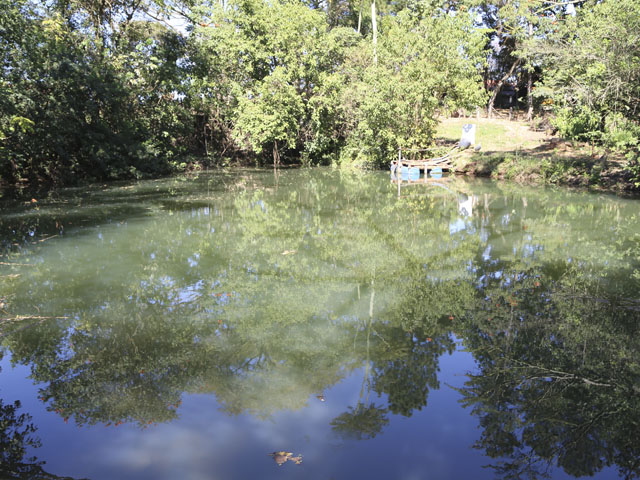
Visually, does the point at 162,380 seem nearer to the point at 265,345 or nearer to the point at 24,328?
the point at 265,345

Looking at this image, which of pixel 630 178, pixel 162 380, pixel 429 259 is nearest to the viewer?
pixel 162 380

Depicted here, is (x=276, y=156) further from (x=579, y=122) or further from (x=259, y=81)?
(x=579, y=122)

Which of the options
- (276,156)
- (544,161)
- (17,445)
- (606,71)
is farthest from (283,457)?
(276,156)

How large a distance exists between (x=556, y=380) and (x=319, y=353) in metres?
2.25

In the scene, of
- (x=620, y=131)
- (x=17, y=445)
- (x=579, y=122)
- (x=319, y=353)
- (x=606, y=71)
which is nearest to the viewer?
(x=17, y=445)

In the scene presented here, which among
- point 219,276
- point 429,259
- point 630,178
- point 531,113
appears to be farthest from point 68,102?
point 531,113

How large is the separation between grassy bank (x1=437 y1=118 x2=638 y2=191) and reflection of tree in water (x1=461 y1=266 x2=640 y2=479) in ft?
37.7

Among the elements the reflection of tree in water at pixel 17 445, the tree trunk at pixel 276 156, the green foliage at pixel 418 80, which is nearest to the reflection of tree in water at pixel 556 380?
the reflection of tree in water at pixel 17 445

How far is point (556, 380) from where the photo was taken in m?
4.24

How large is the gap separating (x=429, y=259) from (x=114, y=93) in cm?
1764

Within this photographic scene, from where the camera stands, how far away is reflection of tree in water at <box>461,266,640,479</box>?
336cm

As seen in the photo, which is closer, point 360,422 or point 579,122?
point 360,422

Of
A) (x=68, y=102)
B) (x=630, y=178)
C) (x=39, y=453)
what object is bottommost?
(x=39, y=453)

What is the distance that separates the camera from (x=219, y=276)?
Answer: 23.9 ft
